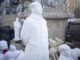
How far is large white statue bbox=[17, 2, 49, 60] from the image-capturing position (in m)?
6.60

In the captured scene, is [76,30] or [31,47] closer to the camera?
[31,47]

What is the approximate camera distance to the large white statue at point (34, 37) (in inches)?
260

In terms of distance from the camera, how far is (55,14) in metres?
12.6

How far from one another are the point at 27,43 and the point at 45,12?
21.0 ft

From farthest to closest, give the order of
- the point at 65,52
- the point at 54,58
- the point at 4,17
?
the point at 4,17 < the point at 54,58 < the point at 65,52

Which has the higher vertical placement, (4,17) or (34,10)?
(34,10)

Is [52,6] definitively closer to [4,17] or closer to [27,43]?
[4,17]

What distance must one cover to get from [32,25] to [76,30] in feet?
18.1

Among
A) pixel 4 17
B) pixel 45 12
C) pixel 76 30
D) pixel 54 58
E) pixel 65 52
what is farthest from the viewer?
pixel 4 17

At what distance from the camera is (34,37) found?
664cm

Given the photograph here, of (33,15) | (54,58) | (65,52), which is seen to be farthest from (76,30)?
(33,15)

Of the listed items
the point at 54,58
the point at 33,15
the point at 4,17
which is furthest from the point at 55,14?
the point at 33,15

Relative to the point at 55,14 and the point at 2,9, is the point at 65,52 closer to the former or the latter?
the point at 55,14

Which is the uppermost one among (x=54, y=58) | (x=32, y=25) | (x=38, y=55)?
(x=32, y=25)
